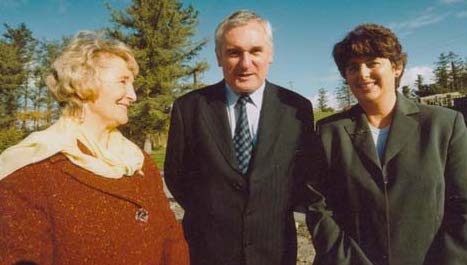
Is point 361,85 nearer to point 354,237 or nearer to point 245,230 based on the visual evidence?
point 354,237

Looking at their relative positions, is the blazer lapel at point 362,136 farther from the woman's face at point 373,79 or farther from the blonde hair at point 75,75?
the blonde hair at point 75,75

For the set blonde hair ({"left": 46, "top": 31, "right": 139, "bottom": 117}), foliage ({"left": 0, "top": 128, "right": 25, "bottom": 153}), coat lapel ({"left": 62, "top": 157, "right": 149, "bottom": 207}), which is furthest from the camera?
foliage ({"left": 0, "top": 128, "right": 25, "bottom": 153})

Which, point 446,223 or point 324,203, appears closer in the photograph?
point 446,223

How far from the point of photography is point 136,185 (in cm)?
258

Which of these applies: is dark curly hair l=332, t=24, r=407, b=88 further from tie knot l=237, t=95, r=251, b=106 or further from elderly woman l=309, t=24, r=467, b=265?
tie knot l=237, t=95, r=251, b=106

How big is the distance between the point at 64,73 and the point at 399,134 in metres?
2.28

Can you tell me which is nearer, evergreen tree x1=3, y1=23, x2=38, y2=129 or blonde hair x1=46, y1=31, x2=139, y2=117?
blonde hair x1=46, y1=31, x2=139, y2=117

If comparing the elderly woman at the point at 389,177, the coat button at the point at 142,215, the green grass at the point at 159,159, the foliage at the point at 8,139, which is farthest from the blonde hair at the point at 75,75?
the foliage at the point at 8,139

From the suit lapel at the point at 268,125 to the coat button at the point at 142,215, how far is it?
2.72 ft

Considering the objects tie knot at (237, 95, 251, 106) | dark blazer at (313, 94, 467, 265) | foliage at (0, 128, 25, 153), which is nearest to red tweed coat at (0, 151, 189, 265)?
tie knot at (237, 95, 251, 106)

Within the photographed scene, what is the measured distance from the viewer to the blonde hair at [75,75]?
2447mm

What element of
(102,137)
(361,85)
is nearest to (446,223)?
(361,85)

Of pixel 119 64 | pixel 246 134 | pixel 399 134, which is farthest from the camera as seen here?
pixel 246 134

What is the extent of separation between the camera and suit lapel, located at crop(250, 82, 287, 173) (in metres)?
2.91
